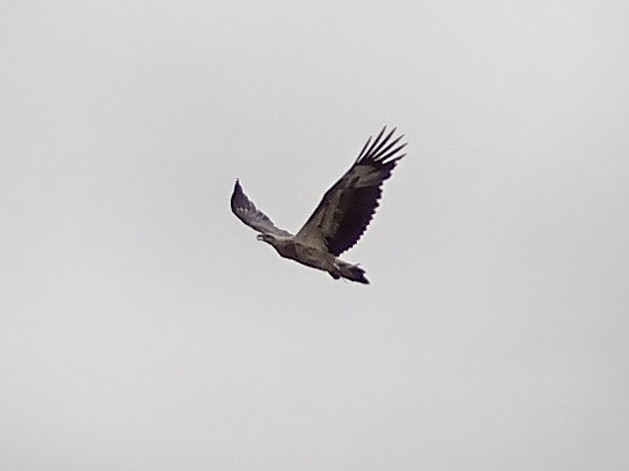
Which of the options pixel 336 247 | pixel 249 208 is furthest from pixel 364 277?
pixel 249 208

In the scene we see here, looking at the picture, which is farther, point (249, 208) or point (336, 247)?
point (249, 208)

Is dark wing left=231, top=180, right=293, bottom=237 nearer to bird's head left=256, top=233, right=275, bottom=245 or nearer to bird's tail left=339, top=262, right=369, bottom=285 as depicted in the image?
bird's head left=256, top=233, right=275, bottom=245

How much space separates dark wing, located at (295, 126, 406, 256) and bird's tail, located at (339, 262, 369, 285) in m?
0.68

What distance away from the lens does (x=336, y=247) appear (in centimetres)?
3303

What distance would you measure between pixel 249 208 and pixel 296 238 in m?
4.45

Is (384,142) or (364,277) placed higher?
Result: (384,142)

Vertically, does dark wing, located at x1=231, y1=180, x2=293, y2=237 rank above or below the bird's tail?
above

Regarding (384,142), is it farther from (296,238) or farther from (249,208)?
(249,208)

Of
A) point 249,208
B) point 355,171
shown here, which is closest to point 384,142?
point 355,171

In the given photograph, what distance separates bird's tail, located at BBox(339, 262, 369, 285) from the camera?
32.0 m

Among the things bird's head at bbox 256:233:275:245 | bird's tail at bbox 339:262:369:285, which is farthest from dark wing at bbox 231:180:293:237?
bird's tail at bbox 339:262:369:285

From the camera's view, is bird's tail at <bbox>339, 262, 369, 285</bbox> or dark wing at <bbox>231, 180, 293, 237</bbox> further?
dark wing at <bbox>231, 180, 293, 237</bbox>

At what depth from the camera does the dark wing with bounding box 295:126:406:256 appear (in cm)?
3275

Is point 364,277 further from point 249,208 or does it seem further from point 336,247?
point 249,208
